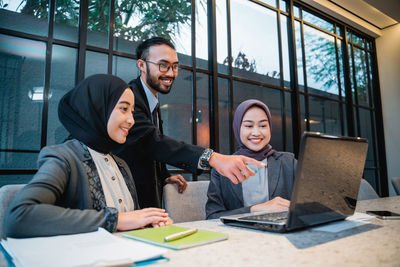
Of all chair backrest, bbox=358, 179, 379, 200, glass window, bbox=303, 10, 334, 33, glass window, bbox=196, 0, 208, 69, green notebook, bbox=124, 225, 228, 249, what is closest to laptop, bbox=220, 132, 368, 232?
green notebook, bbox=124, 225, 228, 249

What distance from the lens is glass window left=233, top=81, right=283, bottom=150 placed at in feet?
11.1

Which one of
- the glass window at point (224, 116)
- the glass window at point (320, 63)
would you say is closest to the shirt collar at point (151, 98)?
the glass window at point (224, 116)

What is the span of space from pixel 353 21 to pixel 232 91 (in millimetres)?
2937

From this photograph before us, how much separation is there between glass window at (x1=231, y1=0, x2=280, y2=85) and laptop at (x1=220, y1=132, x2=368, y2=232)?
2.59 meters

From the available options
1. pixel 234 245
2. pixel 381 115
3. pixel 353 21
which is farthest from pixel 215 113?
pixel 381 115

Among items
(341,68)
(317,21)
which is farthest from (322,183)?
(341,68)

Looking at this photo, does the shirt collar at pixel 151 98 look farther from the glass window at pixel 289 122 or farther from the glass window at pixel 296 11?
the glass window at pixel 296 11

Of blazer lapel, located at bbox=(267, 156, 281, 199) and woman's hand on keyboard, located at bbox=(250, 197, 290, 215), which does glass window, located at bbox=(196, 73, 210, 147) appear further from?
woman's hand on keyboard, located at bbox=(250, 197, 290, 215)

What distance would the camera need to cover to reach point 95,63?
2355mm

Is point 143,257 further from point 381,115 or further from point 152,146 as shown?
point 381,115

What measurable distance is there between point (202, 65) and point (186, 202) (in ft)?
6.21

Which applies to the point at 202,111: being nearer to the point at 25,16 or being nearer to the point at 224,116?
the point at 224,116

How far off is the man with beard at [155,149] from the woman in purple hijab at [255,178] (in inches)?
8.2

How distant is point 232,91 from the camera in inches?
128
